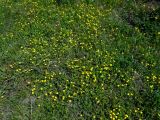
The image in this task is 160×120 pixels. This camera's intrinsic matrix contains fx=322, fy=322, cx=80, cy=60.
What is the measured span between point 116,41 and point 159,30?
122 centimetres

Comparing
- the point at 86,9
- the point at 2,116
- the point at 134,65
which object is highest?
the point at 86,9

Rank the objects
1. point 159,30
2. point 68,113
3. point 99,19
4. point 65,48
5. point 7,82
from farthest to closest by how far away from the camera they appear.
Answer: point 99,19 → point 159,30 → point 65,48 → point 7,82 → point 68,113

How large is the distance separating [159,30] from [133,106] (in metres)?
2.78

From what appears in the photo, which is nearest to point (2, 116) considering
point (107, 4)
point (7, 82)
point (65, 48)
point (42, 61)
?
point (7, 82)

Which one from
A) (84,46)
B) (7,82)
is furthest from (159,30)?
(7,82)

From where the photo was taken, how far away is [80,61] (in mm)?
7559

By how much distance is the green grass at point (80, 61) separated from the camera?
6.60 meters

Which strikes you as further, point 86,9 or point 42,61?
point 86,9

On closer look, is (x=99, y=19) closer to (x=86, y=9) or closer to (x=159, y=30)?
(x=86, y=9)

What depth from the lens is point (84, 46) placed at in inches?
318

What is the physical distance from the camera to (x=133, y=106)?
260 inches

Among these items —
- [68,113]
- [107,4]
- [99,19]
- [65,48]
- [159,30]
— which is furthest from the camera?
[107,4]

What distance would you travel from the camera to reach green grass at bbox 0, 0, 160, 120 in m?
6.60

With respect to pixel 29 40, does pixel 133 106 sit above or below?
below
